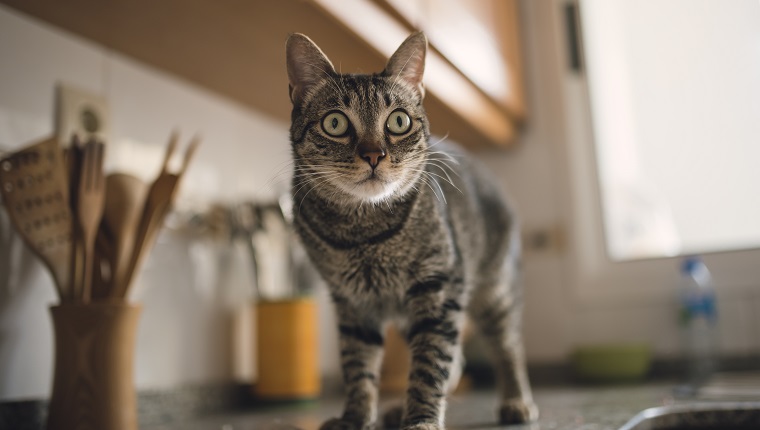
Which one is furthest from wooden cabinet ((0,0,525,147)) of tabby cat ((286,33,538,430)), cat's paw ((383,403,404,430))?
cat's paw ((383,403,404,430))

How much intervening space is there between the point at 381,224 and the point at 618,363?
130 centimetres

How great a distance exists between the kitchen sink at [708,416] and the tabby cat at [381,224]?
30 centimetres

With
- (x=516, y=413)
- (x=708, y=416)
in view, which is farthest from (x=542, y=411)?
(x=708, y=416)

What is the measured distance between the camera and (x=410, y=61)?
0.83 m

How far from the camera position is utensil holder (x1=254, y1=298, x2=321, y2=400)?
1587mm

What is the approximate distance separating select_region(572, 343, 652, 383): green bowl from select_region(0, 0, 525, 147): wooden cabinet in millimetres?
801

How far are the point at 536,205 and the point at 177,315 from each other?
1305 mm

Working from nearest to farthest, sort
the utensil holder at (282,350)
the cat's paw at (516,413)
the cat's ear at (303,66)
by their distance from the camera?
1. the cat's ear at (303,66)
2. the cat's paw at (516,413)
3. the utensil holder at (282,350)

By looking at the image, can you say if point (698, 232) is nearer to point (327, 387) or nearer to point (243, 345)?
point (327, 387)

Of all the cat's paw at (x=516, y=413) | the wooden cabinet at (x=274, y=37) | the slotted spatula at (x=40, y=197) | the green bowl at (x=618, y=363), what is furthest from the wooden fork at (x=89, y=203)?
the green bowl at (x=618, y=363)

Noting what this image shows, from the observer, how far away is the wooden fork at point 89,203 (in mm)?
1058

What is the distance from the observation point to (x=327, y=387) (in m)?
1.93

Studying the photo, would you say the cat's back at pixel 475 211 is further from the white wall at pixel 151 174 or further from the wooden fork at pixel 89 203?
the wooden fork at pixel 89 203

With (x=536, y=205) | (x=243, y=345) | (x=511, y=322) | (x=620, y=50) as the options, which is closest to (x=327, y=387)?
(x=243, y=345)
